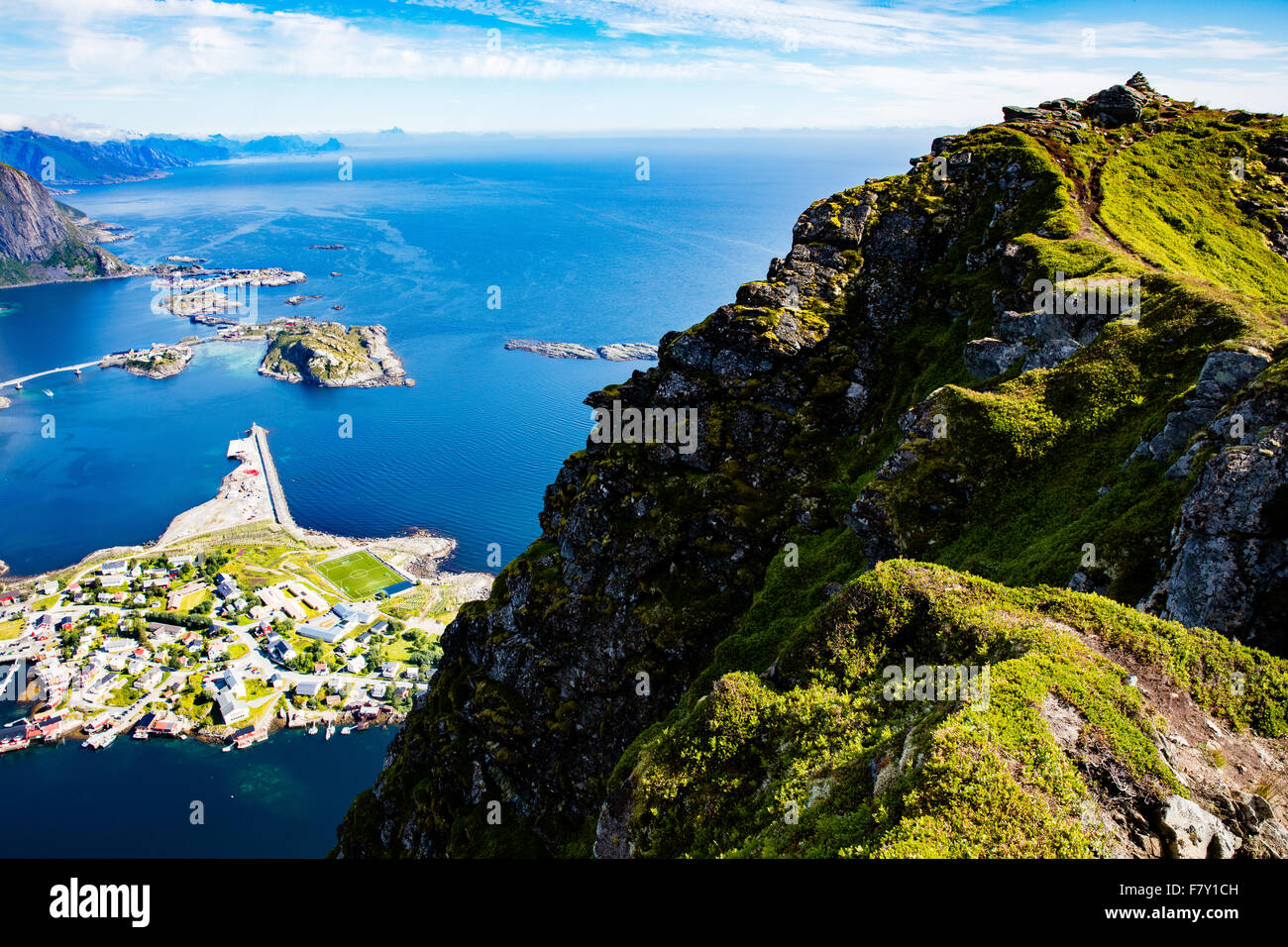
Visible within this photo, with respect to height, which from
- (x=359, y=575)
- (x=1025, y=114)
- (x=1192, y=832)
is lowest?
(x=359, y=575)

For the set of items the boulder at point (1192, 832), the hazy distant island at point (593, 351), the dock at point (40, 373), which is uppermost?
the hazy distant island at point (593, 351)

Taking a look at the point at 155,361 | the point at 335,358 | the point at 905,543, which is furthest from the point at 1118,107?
the point at 155,361

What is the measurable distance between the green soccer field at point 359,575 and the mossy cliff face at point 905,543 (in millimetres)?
57116

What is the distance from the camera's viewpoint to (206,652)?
280 feet

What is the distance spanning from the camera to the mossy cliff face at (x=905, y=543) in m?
15.7

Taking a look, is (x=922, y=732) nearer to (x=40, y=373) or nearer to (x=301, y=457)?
(x=301, y=457)

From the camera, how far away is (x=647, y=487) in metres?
39.1

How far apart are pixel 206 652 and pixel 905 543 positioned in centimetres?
8867

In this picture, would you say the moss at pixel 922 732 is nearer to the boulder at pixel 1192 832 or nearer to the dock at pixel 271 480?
the boulder at pixel 1192 832

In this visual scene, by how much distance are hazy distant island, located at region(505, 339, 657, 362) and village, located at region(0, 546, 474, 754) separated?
7971 cm

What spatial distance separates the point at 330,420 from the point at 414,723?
12721 centimetres

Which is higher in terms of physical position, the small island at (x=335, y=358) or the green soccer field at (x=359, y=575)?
the small island at (x=335, y=358)

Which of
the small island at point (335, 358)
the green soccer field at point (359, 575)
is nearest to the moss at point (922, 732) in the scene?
the green soccer field at point (359, 575)
